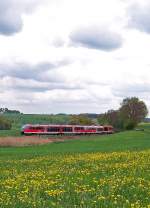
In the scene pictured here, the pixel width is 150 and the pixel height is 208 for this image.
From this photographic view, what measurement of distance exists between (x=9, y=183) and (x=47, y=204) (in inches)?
225

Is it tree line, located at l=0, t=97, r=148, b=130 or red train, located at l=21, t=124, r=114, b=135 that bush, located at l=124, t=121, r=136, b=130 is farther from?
red train, located at l=21, t=124, r=114, b=135

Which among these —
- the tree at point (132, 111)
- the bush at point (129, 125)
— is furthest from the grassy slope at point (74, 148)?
the tree at point (132, 111)

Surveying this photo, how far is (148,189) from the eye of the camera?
15.1 metres

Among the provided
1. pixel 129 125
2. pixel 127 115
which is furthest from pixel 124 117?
pixel 129 125

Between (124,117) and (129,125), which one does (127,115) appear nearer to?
(124,117)

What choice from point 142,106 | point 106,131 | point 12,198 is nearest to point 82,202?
point 12,198

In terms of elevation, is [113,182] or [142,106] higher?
[142,106]

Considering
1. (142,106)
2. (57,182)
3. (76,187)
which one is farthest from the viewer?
(142,106)

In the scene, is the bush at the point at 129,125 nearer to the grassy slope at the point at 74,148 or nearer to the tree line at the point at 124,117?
the tree line at the point at 124,117

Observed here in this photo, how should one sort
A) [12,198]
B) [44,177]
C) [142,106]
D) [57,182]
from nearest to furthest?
[12,198] → [57,182] → [44,177] → [142,106]

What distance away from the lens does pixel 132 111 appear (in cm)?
15612

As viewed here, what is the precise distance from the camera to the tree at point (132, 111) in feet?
493

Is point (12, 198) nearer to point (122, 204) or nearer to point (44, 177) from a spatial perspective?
point (122, 204)

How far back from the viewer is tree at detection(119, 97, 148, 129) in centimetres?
15012
